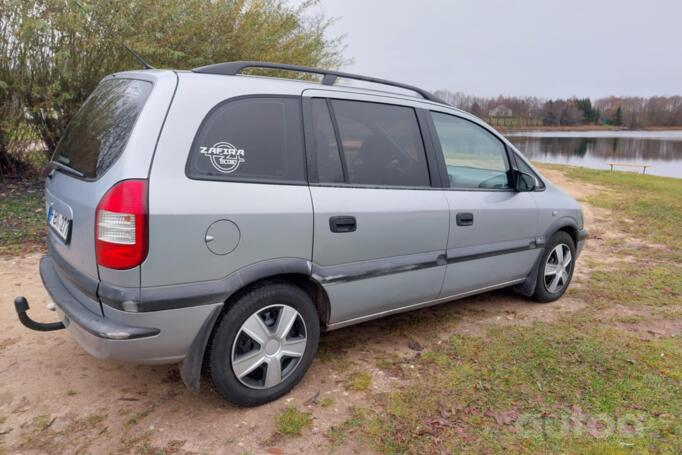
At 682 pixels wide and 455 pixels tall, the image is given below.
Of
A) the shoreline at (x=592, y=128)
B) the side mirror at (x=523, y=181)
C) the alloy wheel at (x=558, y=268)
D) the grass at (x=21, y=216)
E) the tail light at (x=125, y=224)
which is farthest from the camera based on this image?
the shoreline at (x=592, y=128)

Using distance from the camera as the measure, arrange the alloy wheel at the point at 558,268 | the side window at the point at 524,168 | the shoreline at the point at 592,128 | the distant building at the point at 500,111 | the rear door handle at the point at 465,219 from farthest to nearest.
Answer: the shoreline at the point at 592,128
the distant building at the point at 500,111
the alloy wheel at the point at 558,268
the side window at the point at 524,168
the rear door handle at the point at 465,219

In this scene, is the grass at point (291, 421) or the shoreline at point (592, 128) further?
the shoreline at point (592, 128)

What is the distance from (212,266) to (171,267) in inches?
7.6

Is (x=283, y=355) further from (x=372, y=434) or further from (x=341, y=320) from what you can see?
(x=372, y=434)

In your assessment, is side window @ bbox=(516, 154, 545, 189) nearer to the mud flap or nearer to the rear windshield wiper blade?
the mud flap

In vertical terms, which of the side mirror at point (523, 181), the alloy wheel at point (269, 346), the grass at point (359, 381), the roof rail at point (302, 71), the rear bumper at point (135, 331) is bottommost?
the grass at point (359, 381)

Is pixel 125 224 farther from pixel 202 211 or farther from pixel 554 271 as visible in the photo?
pixel 554 271

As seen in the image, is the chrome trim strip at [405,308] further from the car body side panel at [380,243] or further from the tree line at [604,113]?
the tree line at [604,113]

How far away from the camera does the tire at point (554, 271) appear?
4395mm

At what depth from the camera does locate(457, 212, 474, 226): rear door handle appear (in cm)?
350

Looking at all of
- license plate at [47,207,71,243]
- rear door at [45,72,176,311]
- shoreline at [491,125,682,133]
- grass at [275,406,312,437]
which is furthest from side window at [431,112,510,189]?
shoreline at [491,125,682,133]

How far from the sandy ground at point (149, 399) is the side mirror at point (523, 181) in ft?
3.74

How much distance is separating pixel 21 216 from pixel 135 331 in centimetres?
533

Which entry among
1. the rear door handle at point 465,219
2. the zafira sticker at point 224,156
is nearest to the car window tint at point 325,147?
the zafira sticker at point 224,156
